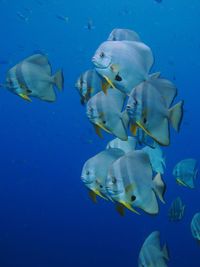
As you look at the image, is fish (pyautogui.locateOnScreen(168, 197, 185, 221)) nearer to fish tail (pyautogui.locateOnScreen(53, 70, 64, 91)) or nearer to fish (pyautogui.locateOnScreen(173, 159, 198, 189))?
fish (pyautogui.locateOnScreen(173, 159, 198, 189))

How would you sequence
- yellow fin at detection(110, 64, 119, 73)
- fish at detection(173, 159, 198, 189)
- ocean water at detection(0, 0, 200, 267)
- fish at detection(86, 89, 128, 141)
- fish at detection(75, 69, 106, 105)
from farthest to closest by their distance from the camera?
1. ocean water at detection(0, 0, 200, 267)
2. fish at detection(173, 159, 198, 189)
3. fish at detection(75, 69, 106, 105)
4. fish at detection(86, 89, 128, 141)
5. yellow fin at detection(110, 64, 119, 73)

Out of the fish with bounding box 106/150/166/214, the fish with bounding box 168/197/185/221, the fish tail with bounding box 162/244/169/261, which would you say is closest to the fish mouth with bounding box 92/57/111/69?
the fish with bounding box 106/150/166/214

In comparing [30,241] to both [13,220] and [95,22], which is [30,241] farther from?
[95,22]

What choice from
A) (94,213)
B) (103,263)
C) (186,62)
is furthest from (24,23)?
(103,263)

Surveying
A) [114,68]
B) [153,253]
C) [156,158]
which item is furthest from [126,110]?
[156,158]

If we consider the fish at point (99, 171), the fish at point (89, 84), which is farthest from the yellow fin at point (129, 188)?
the fish at point (89, 84)

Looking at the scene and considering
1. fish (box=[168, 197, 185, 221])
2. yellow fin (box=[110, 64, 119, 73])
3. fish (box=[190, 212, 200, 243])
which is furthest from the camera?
fish (box=[168, 197, 185, 221])

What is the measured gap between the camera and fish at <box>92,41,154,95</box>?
8.25ft

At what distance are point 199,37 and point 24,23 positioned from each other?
247 inches

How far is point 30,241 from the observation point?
1406cm

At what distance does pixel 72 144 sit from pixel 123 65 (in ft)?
44.9

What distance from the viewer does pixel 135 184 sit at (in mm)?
2350

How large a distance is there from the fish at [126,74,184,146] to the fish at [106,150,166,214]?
19 centimetres

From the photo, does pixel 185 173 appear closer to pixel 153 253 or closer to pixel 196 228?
pixel 196 228
